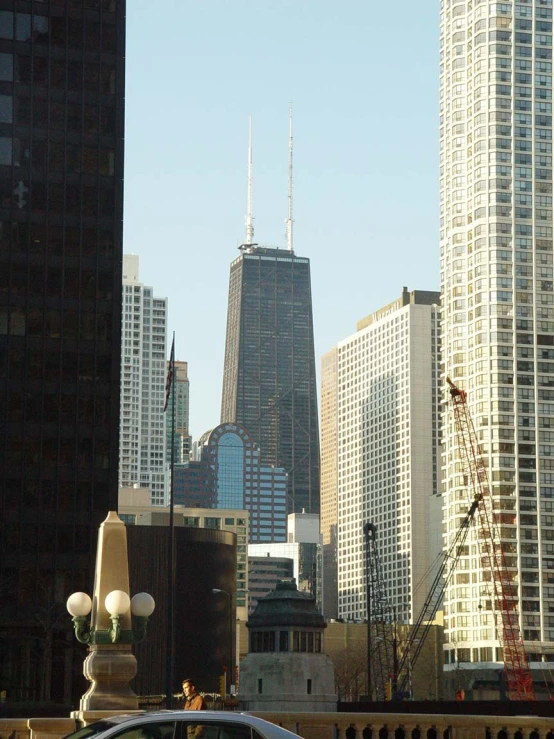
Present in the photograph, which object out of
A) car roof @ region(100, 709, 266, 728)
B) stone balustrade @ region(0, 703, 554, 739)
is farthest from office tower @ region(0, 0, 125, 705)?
car roof @ region(100, 709, 266, 728)

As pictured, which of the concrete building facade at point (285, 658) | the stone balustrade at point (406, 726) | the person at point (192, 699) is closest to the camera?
the person at point (192, 699)

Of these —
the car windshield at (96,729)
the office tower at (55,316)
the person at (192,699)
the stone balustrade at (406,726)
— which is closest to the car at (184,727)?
the car windshield at (96,729)

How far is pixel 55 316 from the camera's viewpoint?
369ft

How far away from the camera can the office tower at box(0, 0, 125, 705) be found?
4299 inches

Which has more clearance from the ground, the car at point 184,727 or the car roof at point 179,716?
the car roof at point 179,716

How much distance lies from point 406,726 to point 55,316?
267ft

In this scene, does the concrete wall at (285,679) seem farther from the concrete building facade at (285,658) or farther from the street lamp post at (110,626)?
the street lamp post at (110,626)

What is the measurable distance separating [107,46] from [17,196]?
14951 millimetres

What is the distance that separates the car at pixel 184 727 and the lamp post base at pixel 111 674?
11983 mm

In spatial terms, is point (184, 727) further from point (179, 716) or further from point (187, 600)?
point (187, 600)

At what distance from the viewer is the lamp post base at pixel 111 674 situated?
34594 millimetres

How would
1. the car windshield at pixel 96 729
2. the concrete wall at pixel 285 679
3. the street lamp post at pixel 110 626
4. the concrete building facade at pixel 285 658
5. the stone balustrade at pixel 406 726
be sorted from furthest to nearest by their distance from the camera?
the concrete building facade at pixel 285 658, the concrete wall at pixel 285 679, the street lamp post at pixel 110 626, the stone balustrade at pixel 406 726, the car windshield at pixel 96 729

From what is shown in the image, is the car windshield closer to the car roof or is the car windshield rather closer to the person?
the car roof

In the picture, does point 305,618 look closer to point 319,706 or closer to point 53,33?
point 319,706
